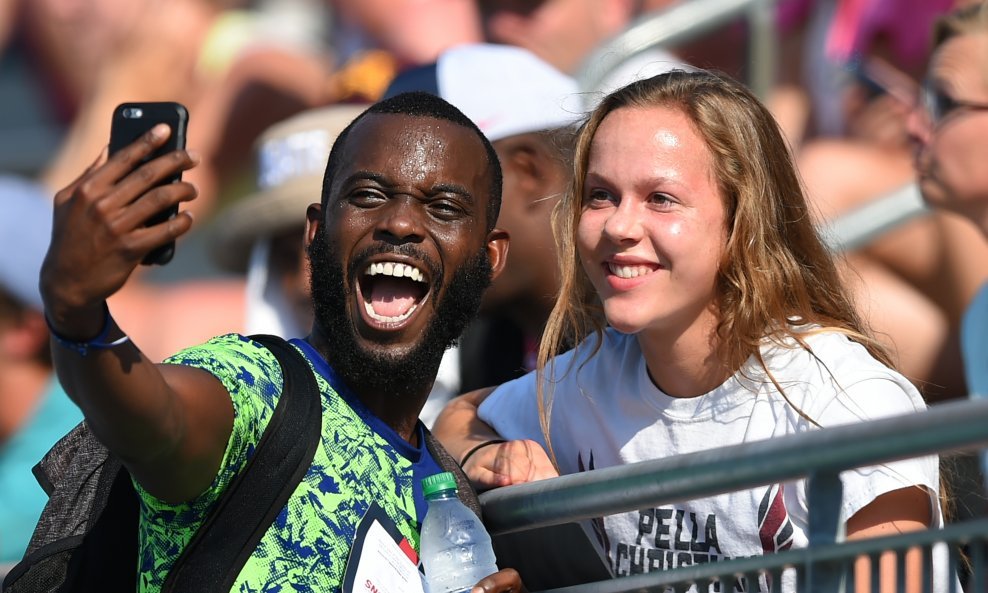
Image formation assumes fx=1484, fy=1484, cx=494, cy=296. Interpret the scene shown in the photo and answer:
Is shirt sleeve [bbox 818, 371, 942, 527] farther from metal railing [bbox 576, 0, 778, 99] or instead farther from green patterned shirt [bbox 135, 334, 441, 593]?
metal railing [bbox 576, 0, 778, 99]

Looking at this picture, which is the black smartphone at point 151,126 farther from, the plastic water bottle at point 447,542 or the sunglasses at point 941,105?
the sunglasses at point 941,105

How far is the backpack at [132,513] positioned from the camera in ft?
7.84

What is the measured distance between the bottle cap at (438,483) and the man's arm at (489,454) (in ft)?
1.11

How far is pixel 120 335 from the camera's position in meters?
2.14

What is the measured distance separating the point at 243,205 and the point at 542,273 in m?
1.57

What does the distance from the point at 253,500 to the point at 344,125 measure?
9.94 feet

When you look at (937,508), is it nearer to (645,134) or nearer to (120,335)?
(645,134)

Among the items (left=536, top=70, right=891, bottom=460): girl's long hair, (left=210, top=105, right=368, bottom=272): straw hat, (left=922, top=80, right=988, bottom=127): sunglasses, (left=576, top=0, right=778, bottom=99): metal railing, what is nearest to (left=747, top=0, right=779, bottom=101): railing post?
(left=576, top=0, right=778, bottom=99): metal railing

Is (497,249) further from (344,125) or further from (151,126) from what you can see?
(344,125)

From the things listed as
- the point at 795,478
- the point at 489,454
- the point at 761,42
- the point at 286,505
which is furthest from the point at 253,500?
the point at 761,42

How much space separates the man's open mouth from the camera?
281cm

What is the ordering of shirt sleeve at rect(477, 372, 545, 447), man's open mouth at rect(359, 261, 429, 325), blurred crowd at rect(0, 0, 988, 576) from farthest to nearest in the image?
1. blurred crowd at rect(0, 0, 988, 576)
2. shirt sleeve at rect(477, 372, 545, 447)
3. man's open mouth at rect(359, 261, 429, 325)

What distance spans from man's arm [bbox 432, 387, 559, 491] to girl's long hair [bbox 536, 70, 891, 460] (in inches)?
4.9

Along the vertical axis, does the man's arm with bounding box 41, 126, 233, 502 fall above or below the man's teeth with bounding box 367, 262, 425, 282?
below
